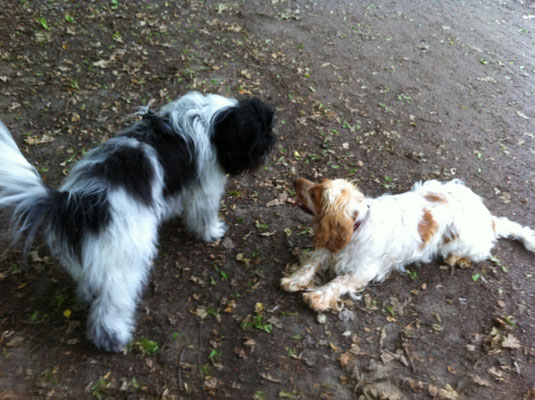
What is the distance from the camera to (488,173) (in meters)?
5.21

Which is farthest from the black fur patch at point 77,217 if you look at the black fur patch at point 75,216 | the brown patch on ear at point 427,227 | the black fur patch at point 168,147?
the brown patch on ear at point 427,227

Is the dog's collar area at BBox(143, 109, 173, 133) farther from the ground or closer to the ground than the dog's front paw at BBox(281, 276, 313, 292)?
farther from the ground

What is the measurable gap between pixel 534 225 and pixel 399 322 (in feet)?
8.18

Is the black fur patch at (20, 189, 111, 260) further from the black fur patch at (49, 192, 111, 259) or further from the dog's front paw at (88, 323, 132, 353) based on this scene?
the dog's front paw at (88, 323, 132, 353)

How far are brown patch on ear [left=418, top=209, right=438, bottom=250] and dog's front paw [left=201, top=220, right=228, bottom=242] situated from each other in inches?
80.1

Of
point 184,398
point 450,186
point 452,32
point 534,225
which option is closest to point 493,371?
point 450,186

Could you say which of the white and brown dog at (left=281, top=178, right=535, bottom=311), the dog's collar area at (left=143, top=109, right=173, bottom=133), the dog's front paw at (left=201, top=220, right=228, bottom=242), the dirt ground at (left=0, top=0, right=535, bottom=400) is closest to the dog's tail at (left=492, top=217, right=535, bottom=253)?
the dirt ground at (left=0, top=0, right=535, bottom=400)

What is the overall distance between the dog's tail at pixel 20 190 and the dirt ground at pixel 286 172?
124 cm

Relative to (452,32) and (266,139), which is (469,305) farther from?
(452,32)

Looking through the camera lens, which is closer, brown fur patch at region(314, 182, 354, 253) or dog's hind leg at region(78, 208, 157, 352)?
dog's hind leg at region(78, 208, 157, 352)

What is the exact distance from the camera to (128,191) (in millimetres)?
2545

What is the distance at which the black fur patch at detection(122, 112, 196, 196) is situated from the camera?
290 cm

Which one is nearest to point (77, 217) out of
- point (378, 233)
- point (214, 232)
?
point (214, 232)

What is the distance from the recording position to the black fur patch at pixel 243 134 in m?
3.10
